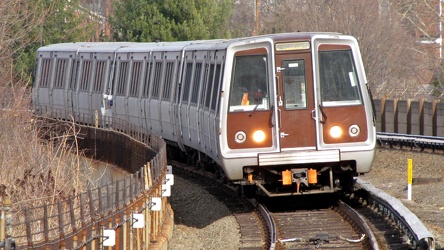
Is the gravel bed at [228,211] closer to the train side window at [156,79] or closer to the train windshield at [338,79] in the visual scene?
the train windshield at [338,79]

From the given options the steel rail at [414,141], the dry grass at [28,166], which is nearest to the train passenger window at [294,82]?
the dry grass at [28,166]

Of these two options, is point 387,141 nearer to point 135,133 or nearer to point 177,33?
point 135,133

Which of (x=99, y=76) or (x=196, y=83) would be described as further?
(x=99, y=76)

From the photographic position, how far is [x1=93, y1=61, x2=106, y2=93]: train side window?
27372 mm

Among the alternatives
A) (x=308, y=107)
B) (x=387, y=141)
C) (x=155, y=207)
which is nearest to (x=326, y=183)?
(x=308, y=107)

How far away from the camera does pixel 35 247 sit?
8266mm

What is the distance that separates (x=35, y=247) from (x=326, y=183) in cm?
779

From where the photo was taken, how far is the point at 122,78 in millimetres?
25844

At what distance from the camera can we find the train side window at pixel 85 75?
28703 mm

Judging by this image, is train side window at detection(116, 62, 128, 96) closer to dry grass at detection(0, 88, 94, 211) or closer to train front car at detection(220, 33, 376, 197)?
dry grass at detection(0, 88, 94, 211)

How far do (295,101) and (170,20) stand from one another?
3295cm

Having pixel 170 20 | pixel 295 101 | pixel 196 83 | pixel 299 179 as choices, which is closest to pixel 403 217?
pixel 299 179

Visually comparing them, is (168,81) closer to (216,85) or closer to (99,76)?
(216,85)

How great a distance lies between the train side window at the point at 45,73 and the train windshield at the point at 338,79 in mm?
18498
